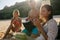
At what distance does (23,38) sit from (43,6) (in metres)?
0.35

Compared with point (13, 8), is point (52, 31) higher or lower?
lower

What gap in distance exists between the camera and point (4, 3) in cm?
172

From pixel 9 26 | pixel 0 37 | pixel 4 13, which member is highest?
pixel 4 13

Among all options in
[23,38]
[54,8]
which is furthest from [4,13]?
[54,8]

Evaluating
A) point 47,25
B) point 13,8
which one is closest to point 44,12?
point 47,25

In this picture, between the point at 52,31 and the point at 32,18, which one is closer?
the point at 52,31

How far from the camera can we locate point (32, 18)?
1.66 meters

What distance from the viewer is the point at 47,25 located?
1499mm

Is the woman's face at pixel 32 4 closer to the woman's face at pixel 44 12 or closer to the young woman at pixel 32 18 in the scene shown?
the young woman at pixel 32 18

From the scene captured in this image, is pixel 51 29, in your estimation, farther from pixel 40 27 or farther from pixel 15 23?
pixel 15 23

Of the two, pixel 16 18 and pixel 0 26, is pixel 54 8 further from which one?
pixel 0 26

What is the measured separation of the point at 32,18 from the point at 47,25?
0.21m

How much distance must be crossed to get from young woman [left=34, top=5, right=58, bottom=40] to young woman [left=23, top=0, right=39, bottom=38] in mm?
87

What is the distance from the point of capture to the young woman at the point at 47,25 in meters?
1.46
